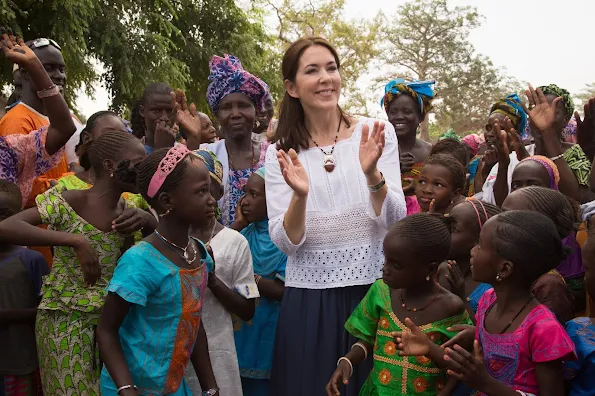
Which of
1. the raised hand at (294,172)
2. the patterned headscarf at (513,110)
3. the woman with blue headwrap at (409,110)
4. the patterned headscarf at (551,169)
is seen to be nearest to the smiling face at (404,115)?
the woman with blue headwrap at (409,110)

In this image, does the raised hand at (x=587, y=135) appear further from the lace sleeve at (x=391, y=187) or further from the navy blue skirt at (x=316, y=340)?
the navy blue skirt at (x=316, y=340)

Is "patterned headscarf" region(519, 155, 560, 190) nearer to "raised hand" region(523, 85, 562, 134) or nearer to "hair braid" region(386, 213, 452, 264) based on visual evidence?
"raised hand" region(523, 85, 562, 134)

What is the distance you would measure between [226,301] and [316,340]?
527mm

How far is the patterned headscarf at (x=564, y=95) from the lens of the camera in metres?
5.34

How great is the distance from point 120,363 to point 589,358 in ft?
6.10

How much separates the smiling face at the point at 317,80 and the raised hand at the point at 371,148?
1.32 ft

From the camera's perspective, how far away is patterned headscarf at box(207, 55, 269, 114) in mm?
4809

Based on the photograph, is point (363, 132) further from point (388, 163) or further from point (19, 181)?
A: point (19, 181)

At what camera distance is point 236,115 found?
188 inches

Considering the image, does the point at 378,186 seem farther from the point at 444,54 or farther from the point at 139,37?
the point at 444,54

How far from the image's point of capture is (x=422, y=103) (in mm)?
5789

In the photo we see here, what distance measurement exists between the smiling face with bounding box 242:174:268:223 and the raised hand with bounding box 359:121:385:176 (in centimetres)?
107

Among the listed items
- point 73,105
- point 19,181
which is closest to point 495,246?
point 19,181

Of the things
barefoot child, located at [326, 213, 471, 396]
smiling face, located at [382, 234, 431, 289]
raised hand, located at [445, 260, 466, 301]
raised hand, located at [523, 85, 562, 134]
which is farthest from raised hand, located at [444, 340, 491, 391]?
raised hand, located at [523, 85, 562, 134]
